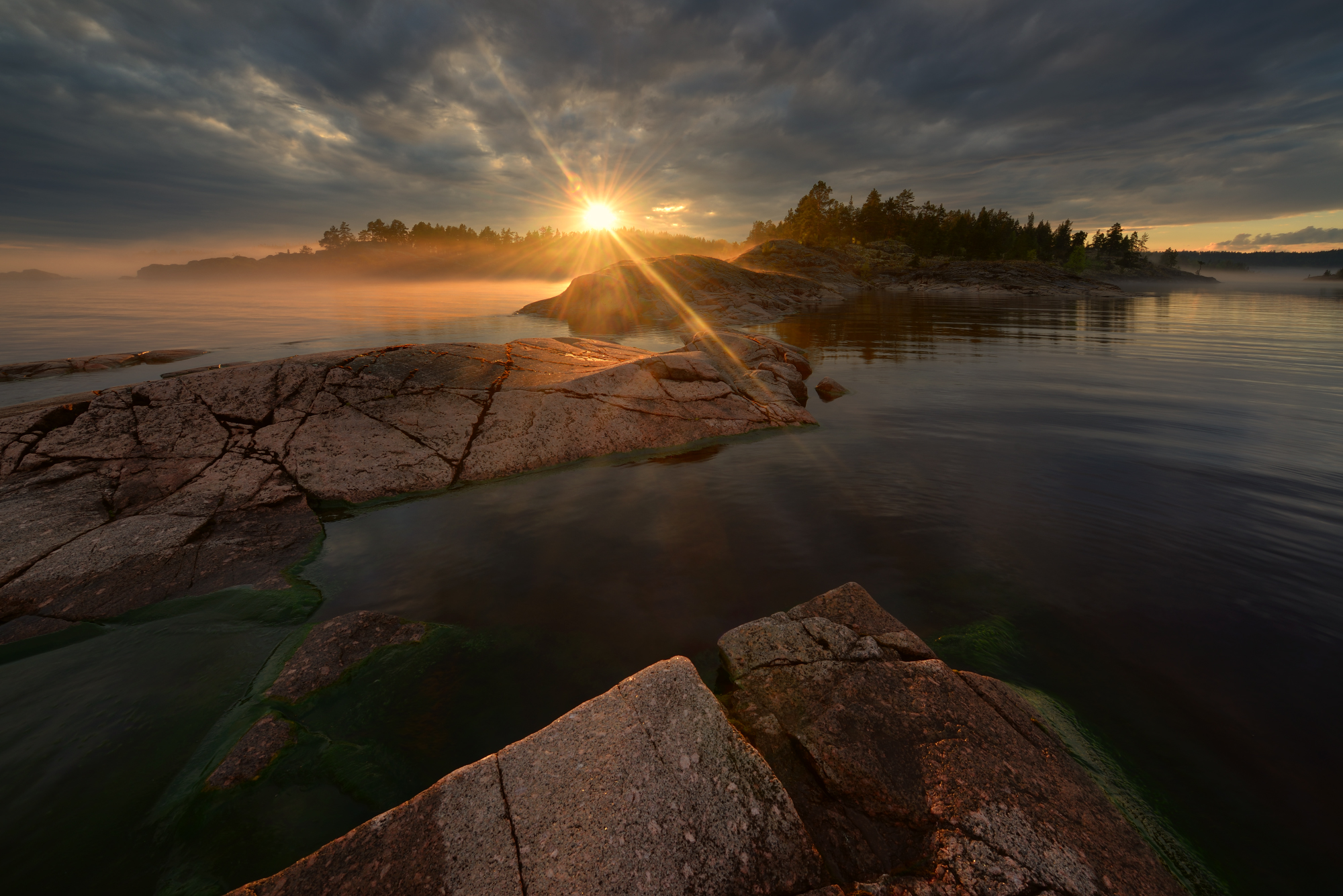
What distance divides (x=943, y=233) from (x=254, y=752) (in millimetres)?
118775

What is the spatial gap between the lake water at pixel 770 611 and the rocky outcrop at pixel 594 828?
1.05m

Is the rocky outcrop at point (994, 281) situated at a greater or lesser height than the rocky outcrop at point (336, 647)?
greater

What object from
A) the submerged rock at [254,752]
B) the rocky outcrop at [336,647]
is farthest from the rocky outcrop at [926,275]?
the submerged rock at [254,752]

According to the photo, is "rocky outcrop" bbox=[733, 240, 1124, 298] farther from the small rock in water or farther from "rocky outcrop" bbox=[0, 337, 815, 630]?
"rocky outcrop" bbox=[0, 337, 815, 630]

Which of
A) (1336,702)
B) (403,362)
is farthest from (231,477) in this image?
(1336,702)

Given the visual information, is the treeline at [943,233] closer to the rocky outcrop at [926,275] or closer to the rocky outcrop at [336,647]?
the rocky outcrop at [926,275]

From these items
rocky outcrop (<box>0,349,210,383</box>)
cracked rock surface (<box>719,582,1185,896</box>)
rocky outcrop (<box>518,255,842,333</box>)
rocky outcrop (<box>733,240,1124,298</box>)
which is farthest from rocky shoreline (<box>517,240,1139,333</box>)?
cracked rock surface (<box>719,582,1185,896</box>)

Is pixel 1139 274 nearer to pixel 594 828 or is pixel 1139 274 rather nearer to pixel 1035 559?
pixel 1035 559

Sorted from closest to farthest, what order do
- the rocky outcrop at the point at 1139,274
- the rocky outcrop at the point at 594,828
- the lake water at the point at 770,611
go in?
the rocky outcrop at the point at 594,828 < the lake water at the point at 770,611 < the rocky outcrop at the point at 1139,274

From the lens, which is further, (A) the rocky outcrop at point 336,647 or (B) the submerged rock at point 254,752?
(A) the rocky outcrop at point 336,647

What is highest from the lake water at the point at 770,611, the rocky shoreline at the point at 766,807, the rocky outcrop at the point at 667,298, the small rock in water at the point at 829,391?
the rocky outcrop at the point at 667,298

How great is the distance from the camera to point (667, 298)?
3500cm

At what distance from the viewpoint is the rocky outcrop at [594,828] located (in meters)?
2.09

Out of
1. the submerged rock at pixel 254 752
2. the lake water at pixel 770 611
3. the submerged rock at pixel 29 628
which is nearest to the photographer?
the lake water at pixel 770 611
